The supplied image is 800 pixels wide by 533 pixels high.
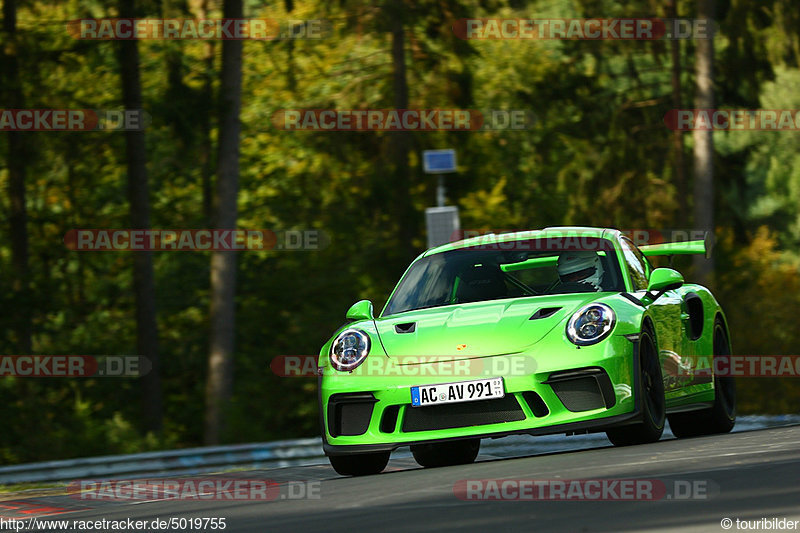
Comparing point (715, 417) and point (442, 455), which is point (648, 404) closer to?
point (442, 455)

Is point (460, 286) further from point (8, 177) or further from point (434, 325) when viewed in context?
point (8, 177)

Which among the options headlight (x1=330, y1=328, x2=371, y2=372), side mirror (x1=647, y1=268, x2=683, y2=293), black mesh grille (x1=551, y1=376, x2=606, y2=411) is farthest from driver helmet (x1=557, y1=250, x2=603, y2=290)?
headlight (x1=330, y1=328, x2=371, y2=372)

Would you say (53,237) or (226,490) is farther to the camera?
(53,237)

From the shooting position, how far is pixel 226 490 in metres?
8.49

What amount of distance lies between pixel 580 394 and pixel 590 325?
440 mm

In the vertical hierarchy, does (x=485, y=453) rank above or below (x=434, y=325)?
below

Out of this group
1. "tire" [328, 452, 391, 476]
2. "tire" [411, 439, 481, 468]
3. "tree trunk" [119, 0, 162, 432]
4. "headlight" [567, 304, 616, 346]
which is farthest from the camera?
"tree trunk" [119, 0, 162, 432]

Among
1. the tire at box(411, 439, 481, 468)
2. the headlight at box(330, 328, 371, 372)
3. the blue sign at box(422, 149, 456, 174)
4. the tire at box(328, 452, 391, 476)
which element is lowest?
the tire at box(411, 439, 481, 468)

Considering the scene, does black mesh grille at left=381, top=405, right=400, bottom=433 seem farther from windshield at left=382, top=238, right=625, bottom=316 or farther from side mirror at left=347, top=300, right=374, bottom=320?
windshield at left=382, top=238, right=625, bottom=316

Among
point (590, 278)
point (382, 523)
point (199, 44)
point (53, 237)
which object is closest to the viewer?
point (382, 523)

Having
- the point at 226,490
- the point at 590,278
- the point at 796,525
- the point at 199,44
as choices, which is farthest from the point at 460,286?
the point at 199,44

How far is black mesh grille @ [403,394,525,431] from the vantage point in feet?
26.8

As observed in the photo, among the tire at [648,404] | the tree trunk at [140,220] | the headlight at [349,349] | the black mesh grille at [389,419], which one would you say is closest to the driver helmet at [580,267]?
the tire at [648,404]

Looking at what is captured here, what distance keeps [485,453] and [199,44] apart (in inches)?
902
